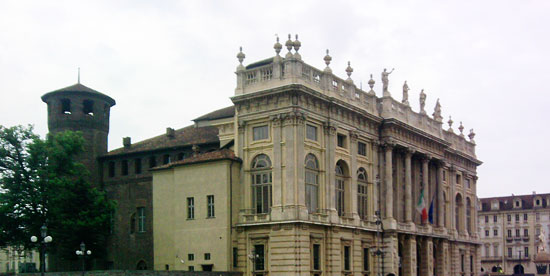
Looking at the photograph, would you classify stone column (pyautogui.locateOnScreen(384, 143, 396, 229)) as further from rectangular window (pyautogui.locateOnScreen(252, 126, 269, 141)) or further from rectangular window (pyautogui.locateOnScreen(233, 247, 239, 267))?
rectangular window (pyautogui.locateOnScreen(233, 247, 239, 267))

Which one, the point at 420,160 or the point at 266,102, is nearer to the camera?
the point at 266,102

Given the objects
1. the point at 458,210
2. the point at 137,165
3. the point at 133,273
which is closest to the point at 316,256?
the point at 133,273

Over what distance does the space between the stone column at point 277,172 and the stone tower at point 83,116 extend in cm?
2169

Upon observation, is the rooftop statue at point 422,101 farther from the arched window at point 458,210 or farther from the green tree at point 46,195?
the green tree at point 46,195

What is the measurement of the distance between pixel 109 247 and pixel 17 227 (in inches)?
417

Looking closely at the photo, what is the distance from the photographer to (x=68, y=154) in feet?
188

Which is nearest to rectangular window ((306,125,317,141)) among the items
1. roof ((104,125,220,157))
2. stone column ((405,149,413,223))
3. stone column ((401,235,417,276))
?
roof ((104,125,220,157))

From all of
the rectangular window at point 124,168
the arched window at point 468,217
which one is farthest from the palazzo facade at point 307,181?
the arched window at point 468,217

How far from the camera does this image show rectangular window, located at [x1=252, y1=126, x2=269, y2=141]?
54.1 meters

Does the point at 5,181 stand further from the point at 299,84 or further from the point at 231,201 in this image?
the point at 299,84

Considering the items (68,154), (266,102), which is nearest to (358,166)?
(266,102)

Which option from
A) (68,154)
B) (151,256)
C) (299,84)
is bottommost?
(151,256)

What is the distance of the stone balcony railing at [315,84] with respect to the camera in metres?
53.5

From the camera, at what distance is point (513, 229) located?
429ft
